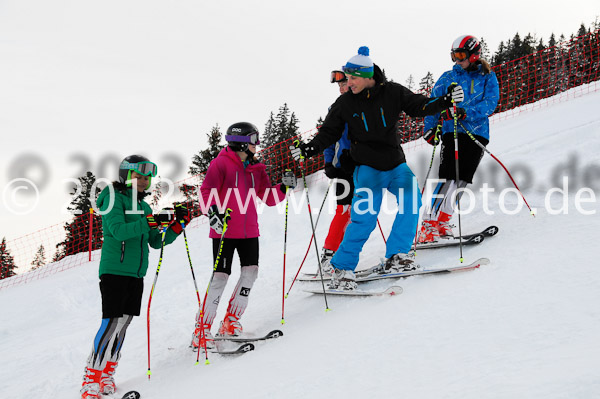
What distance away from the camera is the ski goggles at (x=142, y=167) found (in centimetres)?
393

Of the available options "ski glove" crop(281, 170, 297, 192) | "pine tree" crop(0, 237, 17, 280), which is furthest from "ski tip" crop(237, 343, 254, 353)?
"pine tree" crop(0, 237, 17, 280)

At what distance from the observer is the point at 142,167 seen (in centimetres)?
395

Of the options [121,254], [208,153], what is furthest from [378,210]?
[208,153]

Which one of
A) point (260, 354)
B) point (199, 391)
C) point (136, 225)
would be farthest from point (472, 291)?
point (136, 225)

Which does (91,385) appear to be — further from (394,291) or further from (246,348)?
(394,291)

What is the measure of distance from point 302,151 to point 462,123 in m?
1.67

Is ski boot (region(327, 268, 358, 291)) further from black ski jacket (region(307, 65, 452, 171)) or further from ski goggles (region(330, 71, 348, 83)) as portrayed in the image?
ski goggles (region(330, 71, 348, 83))

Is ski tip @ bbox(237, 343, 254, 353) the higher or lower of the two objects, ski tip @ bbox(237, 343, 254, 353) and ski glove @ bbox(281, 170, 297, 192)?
the lower

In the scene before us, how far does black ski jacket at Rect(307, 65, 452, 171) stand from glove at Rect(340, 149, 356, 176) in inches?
17.1

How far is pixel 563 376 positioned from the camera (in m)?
1.76

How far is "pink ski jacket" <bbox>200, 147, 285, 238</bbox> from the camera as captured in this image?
4184 mm

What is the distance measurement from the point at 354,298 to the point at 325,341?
94 centimetres

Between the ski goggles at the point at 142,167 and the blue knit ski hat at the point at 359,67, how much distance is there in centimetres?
188

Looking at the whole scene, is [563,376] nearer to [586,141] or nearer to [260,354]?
[260,354]
